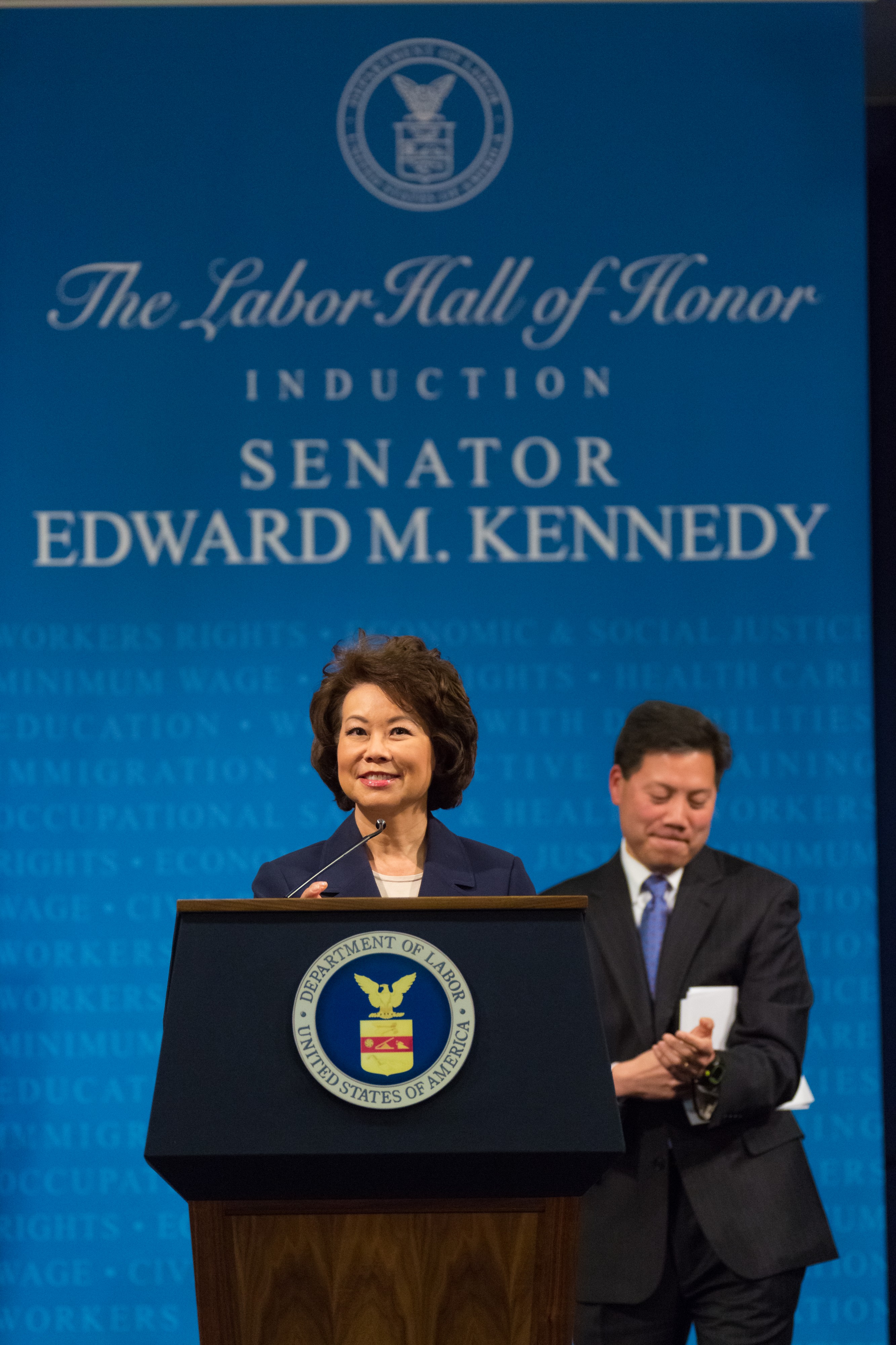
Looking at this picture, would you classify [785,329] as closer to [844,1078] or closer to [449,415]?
[449,415]

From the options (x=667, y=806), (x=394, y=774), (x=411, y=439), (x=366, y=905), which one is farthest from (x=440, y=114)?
(x=366, y=905)

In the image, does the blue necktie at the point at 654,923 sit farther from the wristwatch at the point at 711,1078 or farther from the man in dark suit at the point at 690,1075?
the wristwatch at the point at 711,1078

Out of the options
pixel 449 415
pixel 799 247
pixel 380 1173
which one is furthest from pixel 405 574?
pixel 380 1173

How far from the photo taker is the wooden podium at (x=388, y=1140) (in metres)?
1.40

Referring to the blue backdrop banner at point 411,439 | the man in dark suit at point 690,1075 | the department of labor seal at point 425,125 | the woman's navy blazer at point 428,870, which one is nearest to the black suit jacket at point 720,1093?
the man in dark suit at point 690,1075

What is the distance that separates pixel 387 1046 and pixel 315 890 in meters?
0.66

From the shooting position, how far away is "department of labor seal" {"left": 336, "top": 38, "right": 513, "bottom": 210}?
363cm

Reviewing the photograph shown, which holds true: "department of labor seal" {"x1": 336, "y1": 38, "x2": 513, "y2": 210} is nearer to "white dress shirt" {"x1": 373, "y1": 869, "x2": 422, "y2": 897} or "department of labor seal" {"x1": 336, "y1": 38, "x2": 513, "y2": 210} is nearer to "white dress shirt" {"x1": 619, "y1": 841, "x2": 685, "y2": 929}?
"white dress shirt" {"x1": 619, "y1": 841, "x2": 685, "y2": 929}

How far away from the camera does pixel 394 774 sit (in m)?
2.25

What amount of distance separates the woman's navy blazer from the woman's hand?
2cm

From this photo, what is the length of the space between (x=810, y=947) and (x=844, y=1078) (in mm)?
328

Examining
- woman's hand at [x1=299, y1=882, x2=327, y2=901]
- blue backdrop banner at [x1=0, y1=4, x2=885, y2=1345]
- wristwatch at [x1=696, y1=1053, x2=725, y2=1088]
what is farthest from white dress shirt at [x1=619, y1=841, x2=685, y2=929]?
woman's hand at [x1=299, y1=882, x2=327, y2=901]

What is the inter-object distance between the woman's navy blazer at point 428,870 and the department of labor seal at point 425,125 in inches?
77.6

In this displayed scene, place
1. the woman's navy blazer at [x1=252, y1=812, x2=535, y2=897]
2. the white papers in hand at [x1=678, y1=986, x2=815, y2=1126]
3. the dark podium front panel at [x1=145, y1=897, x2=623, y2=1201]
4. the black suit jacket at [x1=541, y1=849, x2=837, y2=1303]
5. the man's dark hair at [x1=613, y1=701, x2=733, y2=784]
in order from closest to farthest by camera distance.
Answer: the dark podium front panel at [x1=145, y1=897, x2=623, y2=1201]
the woman's navy blazer at [x1=252, y1=812, x2=535, y2=897]
the black suit jacket at [x1=541, y1=849, x2=837, y2=1303]
the white papers in hand at [x1=678, y1=986, x2=815, y2=1126]
the man's dark hair at [x1=613, y1=701, x2=733, y2=784]
